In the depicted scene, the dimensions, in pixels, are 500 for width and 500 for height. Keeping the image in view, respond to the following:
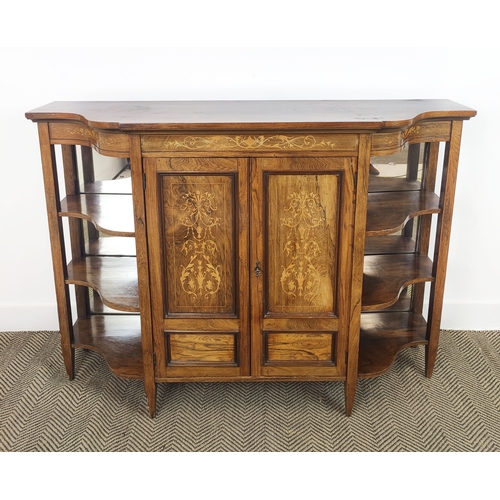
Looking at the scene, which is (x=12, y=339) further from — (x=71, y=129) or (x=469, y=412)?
(x=469, y=412)

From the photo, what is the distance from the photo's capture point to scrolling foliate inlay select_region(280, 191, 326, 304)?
6.70 feet

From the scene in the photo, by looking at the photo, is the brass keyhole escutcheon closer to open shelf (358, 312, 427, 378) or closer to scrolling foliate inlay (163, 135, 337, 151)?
scrolling foliate inlay (163, 135, 337, 151)

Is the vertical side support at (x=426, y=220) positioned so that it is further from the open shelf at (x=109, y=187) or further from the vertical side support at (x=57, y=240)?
the vertical side support at (x=57, y=240)

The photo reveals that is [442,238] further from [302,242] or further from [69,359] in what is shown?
[69,359]

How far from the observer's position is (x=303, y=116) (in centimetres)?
203

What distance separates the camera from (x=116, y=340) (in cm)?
256

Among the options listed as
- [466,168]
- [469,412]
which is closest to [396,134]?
[466,168]

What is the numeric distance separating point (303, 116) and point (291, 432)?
1.10 m

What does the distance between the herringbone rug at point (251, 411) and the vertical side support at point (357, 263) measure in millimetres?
160

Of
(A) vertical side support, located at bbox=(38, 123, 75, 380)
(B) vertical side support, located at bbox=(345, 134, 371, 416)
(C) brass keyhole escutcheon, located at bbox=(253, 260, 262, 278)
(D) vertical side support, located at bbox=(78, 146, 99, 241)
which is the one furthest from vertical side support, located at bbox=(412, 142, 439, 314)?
(A) vertical side support, located at bbox=(38, 123, 75, 380)

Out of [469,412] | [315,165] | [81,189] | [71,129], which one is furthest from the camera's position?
[81,189]

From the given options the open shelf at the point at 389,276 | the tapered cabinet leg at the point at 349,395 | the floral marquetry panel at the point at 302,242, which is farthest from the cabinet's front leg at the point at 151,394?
the open shelf at the point at 389,276

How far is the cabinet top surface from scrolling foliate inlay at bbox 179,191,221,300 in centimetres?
26

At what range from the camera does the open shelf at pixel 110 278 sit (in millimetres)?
2308
